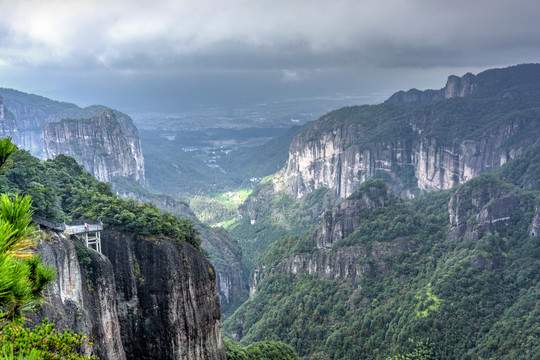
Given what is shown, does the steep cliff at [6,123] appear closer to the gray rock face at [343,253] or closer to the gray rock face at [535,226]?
the gray rock face at [343,253]

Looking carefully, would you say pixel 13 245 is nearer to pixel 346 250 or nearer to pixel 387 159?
pixel 346 250

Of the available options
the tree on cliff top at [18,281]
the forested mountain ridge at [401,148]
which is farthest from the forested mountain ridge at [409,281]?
the tree on cliff top at [18,281]

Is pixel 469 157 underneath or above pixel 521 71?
underneath

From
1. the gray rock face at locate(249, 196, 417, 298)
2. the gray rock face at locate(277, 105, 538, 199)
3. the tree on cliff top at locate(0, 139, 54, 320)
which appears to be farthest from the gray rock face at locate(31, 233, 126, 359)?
the gray rock face at locate(277, 105, 538, 199)

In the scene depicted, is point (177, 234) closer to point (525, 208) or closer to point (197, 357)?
point (197, 357)

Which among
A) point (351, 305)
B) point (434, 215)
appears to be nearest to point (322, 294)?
point (351, 305)

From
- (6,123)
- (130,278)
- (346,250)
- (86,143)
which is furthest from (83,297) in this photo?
(6,123)
